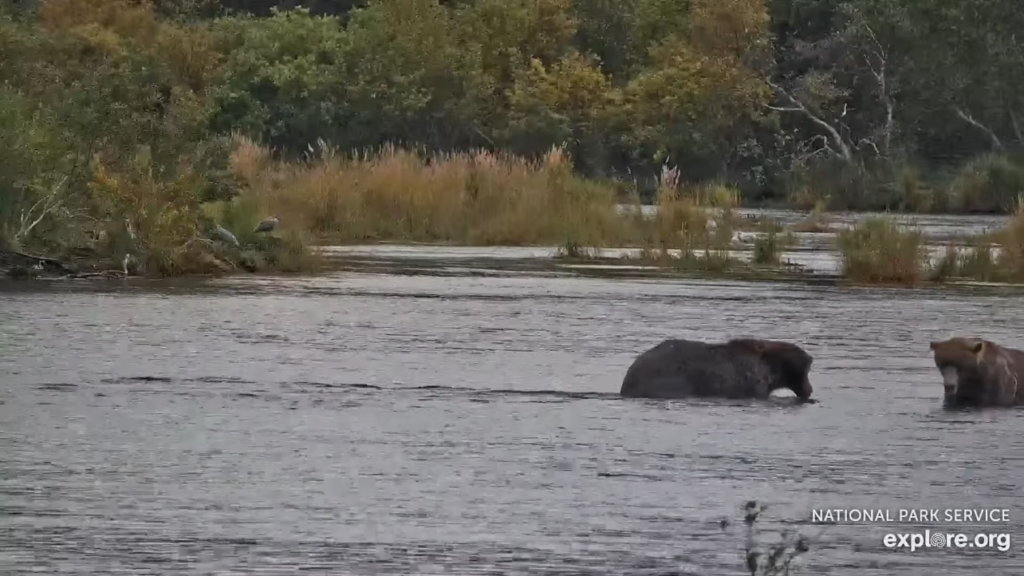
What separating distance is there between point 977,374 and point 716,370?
1.71 meters

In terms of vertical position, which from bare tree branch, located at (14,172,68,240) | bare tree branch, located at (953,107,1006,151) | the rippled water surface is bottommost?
the rippled water surface

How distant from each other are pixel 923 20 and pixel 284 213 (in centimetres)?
2953

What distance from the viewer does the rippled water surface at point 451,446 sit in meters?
8.34

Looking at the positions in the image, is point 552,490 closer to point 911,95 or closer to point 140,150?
point 140,150

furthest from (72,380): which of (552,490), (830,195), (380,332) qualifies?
(830,195)

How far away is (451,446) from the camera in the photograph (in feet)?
36.1

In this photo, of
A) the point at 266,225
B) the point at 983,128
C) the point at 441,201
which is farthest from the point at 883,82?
the point at 266,225

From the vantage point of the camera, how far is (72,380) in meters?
13.7

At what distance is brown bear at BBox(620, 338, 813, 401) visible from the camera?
1275 centimetres

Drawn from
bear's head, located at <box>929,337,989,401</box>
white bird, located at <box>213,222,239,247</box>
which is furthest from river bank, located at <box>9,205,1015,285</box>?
bear's head, located at <box>929,337,989,401</box>

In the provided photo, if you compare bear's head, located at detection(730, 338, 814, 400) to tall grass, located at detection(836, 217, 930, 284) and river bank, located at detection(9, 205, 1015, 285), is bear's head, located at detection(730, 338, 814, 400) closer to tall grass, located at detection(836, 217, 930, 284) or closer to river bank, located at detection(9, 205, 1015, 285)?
river bank, located at detection(9, 205, 1015, 285)

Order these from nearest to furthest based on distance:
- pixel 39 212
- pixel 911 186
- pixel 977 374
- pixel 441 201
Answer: pixel 977 374 → pixel 39 212 → pixel 441 201 → pixel 911 186

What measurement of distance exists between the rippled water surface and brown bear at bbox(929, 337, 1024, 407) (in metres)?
0.27

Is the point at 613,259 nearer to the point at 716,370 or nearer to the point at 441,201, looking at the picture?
the point at 441,201
